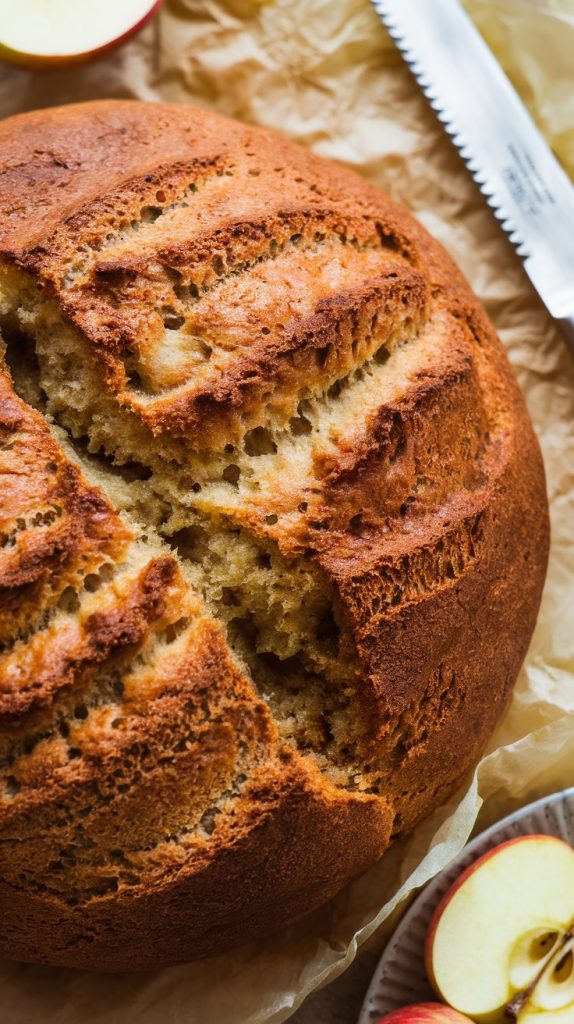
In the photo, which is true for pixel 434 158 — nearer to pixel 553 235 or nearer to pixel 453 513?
pixel 553 235

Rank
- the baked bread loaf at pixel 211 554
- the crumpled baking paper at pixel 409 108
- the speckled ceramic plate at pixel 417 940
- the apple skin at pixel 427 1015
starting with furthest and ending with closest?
1. the crumpled baking paper at pixel 409 108
2. the speckled ceramic plate at pixel 417 940
3. the apple skin at pixel 427 1015
4. the baked bread loaf at pixel 211 554

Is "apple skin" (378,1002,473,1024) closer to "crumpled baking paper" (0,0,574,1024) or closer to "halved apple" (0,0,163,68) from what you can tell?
"crumpled baking paper" (0,0,574,1024)

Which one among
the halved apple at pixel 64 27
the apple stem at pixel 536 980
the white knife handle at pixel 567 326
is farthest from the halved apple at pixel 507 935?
the halved apple at pixel 64 27

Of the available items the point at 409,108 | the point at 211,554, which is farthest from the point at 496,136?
the point at 211,554

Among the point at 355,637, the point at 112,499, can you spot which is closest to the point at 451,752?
the point at 355,637

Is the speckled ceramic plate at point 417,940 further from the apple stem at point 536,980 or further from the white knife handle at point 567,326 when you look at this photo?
the white knife handle at point 567,326

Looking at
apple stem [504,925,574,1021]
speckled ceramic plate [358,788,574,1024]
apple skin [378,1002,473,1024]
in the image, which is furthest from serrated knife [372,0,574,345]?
apple skin [378,1002,473,1024]
